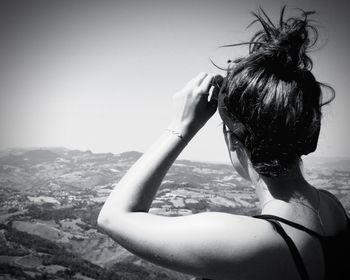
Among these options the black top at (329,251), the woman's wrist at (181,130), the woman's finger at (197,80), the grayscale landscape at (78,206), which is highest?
the woman's finger at (197,80)

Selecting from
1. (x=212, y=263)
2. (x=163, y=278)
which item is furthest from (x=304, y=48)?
(x=163, y=278)

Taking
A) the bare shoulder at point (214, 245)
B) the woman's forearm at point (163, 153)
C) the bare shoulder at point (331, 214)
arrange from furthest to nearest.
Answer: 1. the bare shoulder at point (331, 214)
2. the woman's forearm at point (163, 153)
3. the bare shoulder at point (214, 245)

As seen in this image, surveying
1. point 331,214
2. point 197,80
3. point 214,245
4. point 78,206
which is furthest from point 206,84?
point 78,206

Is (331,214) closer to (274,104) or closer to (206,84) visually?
(274,104)

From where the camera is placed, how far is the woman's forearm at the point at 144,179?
61 centimetres

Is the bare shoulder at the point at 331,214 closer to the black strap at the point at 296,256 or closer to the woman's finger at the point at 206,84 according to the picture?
the black strap at the point at 296,256

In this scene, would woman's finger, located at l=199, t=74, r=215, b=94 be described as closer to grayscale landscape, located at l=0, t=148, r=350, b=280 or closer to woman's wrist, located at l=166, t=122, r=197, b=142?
woman's wrist, located at l=166, t=122, r=197, b=142

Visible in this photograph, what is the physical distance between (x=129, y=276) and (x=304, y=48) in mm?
23661

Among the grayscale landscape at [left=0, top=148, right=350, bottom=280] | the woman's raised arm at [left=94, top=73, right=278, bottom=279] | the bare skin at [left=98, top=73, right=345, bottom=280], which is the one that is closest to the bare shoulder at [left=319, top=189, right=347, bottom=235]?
the bare skin at [left=98, top=73, right=345, bottom=280]

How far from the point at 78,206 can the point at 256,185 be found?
2943 centimetres

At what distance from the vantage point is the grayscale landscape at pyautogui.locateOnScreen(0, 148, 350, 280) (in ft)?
62.4

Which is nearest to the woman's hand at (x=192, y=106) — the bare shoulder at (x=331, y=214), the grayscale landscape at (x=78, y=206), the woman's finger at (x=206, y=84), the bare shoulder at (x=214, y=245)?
the woman's finger at (x=206, y=84)

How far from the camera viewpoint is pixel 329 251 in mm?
646

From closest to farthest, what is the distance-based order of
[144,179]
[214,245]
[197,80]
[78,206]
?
[214,245] → [144,179] → [197,80] → [78,206]
